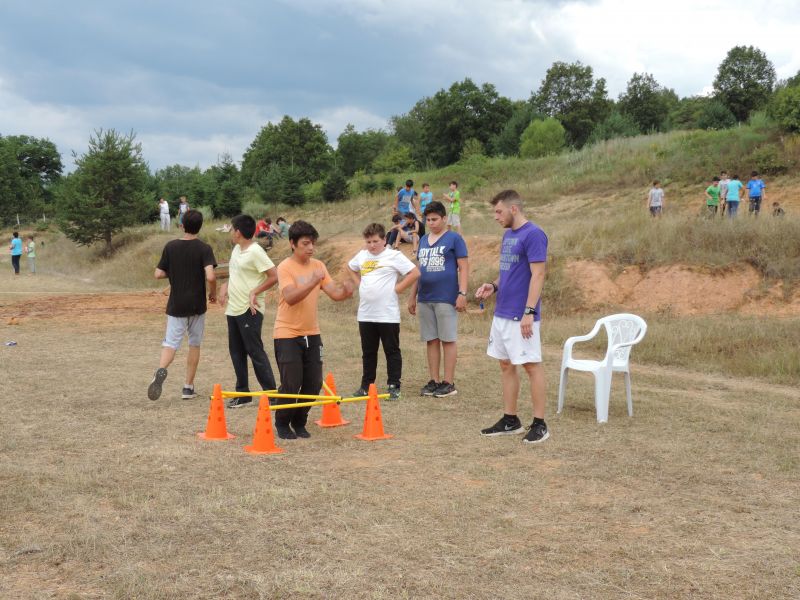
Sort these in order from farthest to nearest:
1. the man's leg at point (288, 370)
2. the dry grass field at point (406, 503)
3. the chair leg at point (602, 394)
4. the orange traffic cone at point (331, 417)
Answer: the chair leg at point (602, 394), the orange traffic cone at point (331, 417), the man's leg at point (288, 370), the dry grass field at point (406, 503)

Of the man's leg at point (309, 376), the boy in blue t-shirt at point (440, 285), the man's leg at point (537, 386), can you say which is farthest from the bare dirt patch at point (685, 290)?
the man's leg at point (309, 376)

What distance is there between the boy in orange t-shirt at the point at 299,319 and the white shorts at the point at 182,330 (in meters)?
1.76

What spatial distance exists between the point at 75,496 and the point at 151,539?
976mm

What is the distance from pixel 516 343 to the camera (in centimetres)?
612

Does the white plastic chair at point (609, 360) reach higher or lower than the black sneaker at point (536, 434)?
higher

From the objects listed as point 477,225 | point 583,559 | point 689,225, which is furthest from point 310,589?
point 477,225

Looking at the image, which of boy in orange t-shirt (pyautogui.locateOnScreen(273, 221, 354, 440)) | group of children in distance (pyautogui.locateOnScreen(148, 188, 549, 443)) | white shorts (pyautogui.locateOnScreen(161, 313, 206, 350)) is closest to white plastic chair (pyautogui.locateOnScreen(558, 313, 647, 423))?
group of children in distance (pyautogui.locateOnScreen(148, 188, 549, 443))

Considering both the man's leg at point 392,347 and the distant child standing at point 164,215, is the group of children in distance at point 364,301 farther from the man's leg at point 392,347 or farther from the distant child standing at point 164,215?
the distant child standing at point 164,215

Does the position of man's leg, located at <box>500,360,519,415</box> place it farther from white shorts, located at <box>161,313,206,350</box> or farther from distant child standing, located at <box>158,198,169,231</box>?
distant child standing, located at <box>158,198,169,231</box>

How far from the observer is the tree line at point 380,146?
113 feet

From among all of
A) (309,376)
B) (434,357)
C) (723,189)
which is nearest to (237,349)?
(309,376)

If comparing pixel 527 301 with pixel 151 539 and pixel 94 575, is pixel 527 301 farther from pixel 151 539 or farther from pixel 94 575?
pixel 94 575

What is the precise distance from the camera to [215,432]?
244 inches

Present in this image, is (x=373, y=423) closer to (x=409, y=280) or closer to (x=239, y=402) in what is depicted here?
(x=409, y=280)
